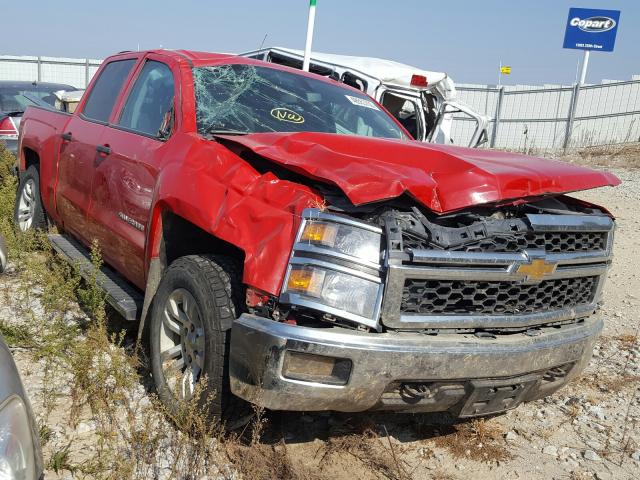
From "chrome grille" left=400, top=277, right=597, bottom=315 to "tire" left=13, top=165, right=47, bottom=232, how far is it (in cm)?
415

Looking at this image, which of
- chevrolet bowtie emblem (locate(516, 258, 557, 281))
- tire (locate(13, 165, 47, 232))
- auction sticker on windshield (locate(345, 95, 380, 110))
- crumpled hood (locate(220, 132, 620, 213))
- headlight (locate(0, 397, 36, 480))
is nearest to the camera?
headlight (locate(0, 397, 36, 480))

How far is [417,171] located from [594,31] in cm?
1643

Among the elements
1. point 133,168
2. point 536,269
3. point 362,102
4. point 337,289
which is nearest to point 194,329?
point 337,289

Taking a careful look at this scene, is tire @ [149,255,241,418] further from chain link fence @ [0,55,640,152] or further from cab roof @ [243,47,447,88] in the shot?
chain link fence @ [0,55,640,152]

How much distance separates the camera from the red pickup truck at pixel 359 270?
7.80ft

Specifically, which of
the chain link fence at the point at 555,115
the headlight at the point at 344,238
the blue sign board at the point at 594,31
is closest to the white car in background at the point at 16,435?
the headlight at the point at 344,238

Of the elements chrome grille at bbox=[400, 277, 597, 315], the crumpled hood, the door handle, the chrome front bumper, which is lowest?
the chrome front bumper

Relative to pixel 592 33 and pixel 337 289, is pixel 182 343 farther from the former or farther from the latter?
pixel 592 33

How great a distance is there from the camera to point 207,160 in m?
3.01

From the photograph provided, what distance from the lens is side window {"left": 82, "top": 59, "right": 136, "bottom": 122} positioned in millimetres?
4543

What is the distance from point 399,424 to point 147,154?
2013 millimetres

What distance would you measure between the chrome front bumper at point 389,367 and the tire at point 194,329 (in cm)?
16

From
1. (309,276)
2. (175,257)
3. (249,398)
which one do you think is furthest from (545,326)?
(175,257)

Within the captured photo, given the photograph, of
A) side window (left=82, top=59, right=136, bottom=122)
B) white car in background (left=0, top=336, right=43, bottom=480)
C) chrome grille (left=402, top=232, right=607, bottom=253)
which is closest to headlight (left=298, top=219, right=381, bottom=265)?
chrome grille (left=402, top=232, right=607, bottom=253)
